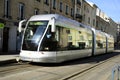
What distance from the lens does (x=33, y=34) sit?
17.8 m

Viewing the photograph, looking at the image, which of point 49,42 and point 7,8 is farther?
point 7,8

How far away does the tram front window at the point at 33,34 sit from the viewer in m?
17.4

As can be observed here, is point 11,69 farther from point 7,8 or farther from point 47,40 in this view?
point 7,8

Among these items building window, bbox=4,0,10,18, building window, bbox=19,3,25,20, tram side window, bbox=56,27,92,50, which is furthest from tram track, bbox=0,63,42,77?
building window, bbox=19,3,25,20

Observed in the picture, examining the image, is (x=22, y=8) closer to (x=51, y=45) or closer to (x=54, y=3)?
(x=54, y=3)

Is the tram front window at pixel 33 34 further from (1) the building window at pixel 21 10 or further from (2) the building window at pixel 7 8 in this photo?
(1) the building window at pixel 21 10

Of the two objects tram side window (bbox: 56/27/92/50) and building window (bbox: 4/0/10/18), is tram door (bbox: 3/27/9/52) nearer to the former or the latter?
building window (bbox: 4/0/10/18)

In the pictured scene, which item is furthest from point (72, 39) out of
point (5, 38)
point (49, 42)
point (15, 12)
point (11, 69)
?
point (15, 12)

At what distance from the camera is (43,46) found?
1736 cm

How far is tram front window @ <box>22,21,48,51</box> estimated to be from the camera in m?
17.4

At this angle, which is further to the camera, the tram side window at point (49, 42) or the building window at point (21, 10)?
the building window at point (21, 10)

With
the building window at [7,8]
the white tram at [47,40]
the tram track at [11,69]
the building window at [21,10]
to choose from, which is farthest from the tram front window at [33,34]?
the building window at [21,10]

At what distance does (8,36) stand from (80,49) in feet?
34.7

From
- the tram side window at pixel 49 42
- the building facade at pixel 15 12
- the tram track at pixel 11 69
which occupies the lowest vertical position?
the tram track at pixel 11 69
